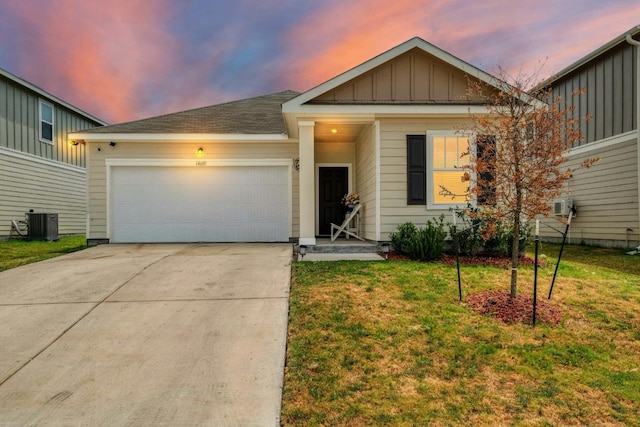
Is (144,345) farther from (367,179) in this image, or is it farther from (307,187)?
(367,179)

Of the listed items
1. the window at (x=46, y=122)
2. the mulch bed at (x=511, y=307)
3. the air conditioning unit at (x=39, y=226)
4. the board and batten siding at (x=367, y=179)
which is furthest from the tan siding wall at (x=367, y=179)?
the window at (x=46, y=122)

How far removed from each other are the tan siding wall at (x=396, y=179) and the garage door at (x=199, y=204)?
3.07 meters

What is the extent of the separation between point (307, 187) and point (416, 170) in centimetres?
229

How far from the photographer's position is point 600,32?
11.7 metres

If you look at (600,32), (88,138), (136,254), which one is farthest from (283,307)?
(600,32)

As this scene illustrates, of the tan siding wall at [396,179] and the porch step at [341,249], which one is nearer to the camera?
the porch step at [341,249]

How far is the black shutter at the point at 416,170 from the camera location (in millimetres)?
7703

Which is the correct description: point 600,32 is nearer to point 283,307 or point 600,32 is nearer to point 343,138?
point 343,138

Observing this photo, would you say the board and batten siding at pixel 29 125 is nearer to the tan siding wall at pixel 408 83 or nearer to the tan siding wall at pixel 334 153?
the tan siding wall at pixel 334 153

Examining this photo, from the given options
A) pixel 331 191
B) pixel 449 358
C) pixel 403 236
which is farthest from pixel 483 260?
pixel 331 191

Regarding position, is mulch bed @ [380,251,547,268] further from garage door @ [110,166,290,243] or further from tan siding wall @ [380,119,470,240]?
garage door @ [110,166,290,243]

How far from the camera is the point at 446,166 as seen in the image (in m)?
7.79

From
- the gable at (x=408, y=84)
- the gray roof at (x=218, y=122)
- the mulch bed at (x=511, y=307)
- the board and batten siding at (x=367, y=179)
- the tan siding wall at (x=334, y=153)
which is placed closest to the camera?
the mulch bed at (x=511, y=307)

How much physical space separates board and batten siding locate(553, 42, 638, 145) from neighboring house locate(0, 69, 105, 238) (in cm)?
1732
